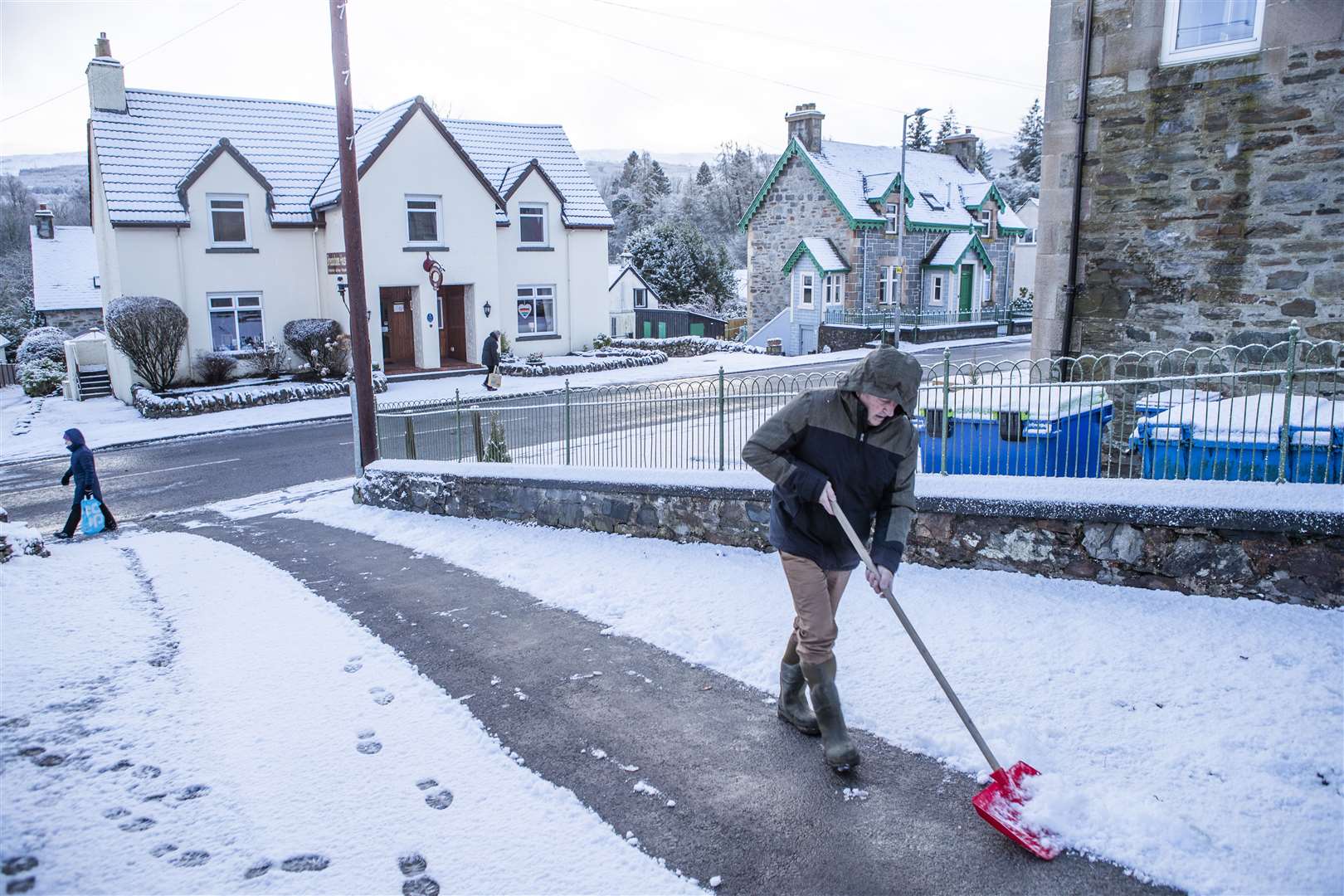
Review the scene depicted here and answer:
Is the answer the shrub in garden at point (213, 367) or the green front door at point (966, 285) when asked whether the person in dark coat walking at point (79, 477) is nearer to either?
the shrub in garden at point (213, 367)

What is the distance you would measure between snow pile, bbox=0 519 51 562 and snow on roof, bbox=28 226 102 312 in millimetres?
32864

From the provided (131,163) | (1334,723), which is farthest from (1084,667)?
(131,163)

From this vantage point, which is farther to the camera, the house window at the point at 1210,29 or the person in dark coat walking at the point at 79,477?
the person in dark coat walking at the point at 79,477

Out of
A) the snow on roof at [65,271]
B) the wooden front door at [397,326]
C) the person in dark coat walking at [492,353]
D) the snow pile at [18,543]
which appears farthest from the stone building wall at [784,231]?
the snow pile at [18,543]

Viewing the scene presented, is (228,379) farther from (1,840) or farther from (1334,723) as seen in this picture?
(1334,723)

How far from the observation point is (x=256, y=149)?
89.5 feet

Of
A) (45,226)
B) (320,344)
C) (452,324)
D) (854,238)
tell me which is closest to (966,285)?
(854,238)

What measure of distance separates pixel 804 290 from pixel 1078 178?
2842 centimetres

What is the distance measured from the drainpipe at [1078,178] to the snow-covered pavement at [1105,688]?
15.1 ft

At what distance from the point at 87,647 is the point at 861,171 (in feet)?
124

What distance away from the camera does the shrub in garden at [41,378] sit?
29.9 metres

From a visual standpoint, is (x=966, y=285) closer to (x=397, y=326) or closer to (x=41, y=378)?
(x=397, y=326)

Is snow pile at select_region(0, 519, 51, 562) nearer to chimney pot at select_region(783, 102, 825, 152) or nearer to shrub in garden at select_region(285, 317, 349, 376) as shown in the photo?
shrub in garden at select_region(285, 317, 349, 376)

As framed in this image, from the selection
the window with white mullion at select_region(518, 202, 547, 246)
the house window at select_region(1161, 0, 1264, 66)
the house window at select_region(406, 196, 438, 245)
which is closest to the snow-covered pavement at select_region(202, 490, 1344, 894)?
the house window at select_region(1161, 0, 1264, 66)
